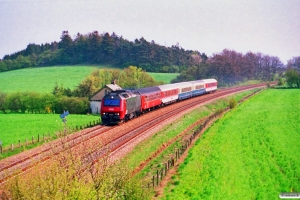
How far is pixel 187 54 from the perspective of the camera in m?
124

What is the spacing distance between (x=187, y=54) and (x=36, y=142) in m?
100

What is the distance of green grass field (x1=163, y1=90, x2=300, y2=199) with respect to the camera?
18047 millimetres

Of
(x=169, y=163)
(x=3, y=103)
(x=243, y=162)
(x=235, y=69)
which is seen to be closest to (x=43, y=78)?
(x=3, y=103)

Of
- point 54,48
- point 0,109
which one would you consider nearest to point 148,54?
point 54,48

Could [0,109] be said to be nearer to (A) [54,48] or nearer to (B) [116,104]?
(B) [116,104]

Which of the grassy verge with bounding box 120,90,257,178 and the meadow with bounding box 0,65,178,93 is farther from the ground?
the meadow with bounding box 0,65,178,93

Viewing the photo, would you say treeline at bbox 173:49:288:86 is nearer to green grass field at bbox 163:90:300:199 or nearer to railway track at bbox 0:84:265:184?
railway track at bbox 0:84:265:184

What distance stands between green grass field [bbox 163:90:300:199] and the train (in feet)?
25.6

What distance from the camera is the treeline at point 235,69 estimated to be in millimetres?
92438

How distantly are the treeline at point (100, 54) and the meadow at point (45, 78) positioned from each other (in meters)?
7.26

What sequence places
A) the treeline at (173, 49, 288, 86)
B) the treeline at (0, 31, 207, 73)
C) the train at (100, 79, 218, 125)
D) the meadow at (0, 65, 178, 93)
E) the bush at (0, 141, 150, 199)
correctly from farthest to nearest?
the treeline at (0, 31, 207, 73) → the treeline at (173, 49, 288, 86) → the meadow at (0, 65, 178, 93) → the train at (100, 79, 218, 125) → the bush at (0, 141, 150, 199)

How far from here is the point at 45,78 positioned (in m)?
89.9

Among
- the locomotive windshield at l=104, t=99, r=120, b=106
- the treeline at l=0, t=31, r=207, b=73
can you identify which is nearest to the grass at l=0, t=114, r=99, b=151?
the locomotive windshield at l=104, t=99, r=120, b=106

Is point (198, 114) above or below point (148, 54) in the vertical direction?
below
